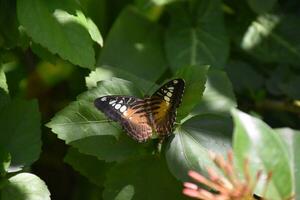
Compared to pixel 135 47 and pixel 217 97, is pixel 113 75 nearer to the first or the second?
pixel 217 97

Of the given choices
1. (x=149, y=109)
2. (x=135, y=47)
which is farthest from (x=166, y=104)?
(x=135, y=47)

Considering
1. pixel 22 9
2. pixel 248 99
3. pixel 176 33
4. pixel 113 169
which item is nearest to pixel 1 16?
pixel 22 9

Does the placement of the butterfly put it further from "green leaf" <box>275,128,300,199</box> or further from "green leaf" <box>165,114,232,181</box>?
"green leaf" <box>275,128,300,199</box>

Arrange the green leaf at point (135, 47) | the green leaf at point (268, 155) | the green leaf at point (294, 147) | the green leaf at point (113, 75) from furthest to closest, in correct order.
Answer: the green leaf at point (135, 47) < the green leaf at point (113, 75) < the green leaf at point (294, 147) < the green leaf at point (268, 155)

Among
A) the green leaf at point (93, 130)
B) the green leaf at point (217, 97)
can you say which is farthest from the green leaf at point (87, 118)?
the green leaf at point (217, 97)

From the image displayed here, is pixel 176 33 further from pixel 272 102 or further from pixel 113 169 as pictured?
pixel 113 169

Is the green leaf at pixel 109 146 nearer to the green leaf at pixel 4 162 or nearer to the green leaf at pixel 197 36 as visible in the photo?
the green leaf at pixel 4 162

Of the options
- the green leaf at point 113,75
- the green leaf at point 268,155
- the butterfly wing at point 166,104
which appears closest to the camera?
the green leaf at point 268,155
